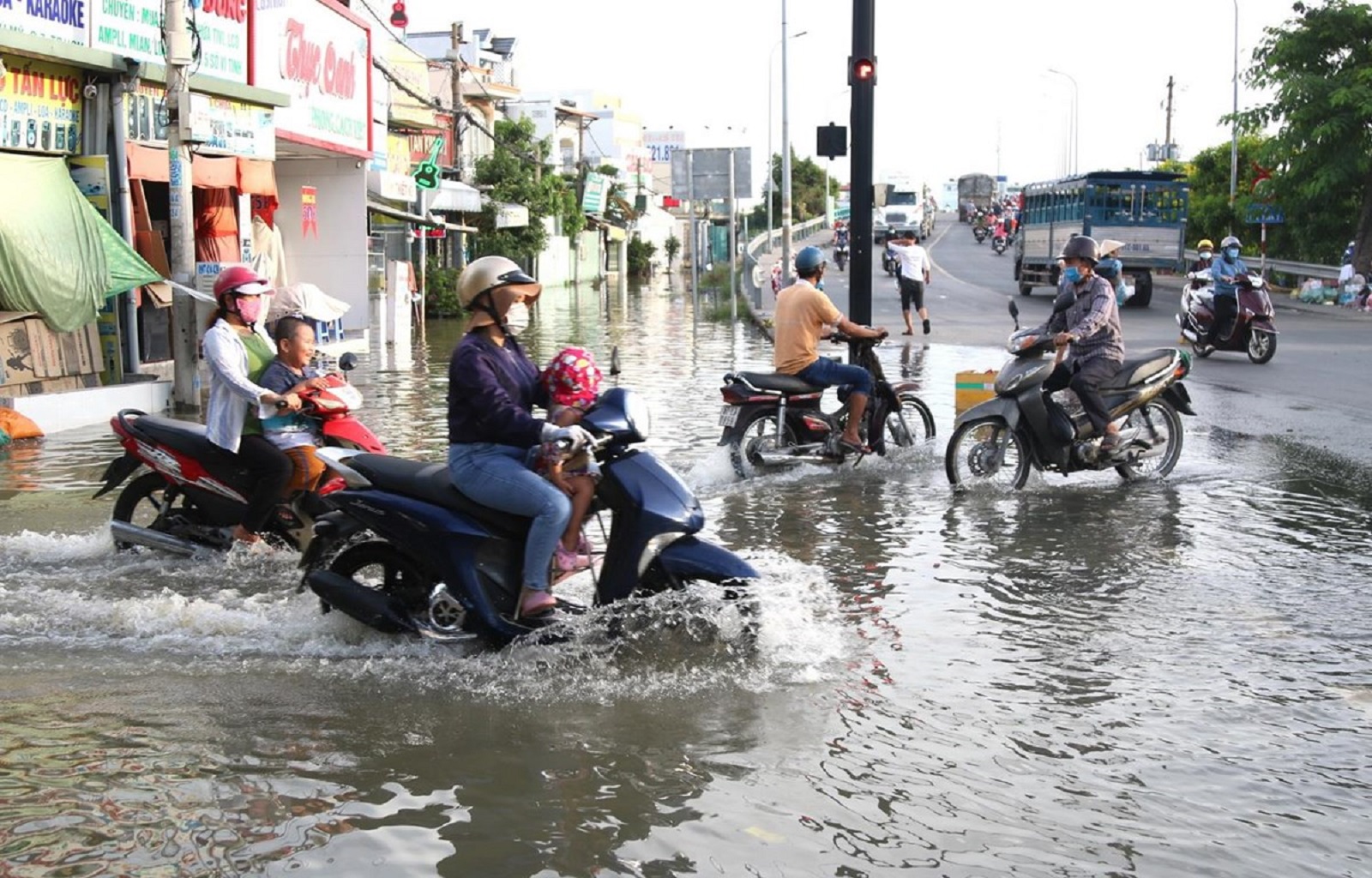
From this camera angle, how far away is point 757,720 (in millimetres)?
5211

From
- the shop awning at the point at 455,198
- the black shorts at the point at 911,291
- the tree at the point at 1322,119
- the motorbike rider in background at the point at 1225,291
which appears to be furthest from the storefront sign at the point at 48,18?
the tree at the point at 1322,119

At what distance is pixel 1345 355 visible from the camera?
20.6 m

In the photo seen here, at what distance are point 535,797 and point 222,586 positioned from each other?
3548mm

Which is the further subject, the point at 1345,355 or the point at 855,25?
the point at 1345,355

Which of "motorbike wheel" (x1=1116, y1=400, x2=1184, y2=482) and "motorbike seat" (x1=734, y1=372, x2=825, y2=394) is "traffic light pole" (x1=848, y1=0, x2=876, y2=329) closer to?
"motorbike seat" (x1=734, y1=372, x2=825, y2=394)

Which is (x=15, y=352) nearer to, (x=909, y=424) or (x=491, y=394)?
(x=909, y=424)

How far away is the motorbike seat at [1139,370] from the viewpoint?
10.4 meters

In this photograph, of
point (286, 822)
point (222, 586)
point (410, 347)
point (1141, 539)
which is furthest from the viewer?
point (410, 347)

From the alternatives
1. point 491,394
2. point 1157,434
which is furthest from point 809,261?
point 491,394

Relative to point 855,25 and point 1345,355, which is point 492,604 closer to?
point 855,25

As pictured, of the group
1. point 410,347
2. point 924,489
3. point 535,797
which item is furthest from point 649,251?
point 535,797

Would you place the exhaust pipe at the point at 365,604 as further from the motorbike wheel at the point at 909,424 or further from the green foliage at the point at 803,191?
the green foliage at the point at 803,191

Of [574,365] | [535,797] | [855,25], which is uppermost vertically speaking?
[855,25]

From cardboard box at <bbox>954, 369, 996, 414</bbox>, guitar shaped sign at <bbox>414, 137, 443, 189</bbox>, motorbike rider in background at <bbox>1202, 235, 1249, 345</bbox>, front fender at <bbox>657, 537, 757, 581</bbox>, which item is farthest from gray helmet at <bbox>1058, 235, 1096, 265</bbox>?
guitar shaped sign at <bbox>414, 137, 443, 189</bbox>
